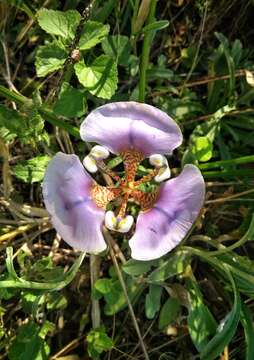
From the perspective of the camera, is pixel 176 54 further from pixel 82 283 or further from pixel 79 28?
pixel 82 283

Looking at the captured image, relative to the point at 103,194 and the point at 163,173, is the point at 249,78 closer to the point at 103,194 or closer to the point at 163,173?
the point at 163,173

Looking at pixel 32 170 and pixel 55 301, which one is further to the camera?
pixel 55 301

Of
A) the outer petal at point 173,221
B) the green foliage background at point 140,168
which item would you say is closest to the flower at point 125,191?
the outer petal at point 173,221

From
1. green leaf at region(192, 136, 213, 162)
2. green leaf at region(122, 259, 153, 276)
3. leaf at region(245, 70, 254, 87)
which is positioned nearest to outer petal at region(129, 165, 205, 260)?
green leaf at region(122, 259, 153, 276)

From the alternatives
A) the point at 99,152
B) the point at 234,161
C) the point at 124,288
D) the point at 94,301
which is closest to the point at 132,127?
the point at 99,152

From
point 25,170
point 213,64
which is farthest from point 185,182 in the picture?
point 213,64

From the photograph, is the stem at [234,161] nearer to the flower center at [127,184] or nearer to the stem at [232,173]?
the stem at [232,173]

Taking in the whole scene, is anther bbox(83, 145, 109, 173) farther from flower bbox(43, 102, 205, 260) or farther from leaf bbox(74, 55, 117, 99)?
leaf bbox(74, 55, 117, 99)
